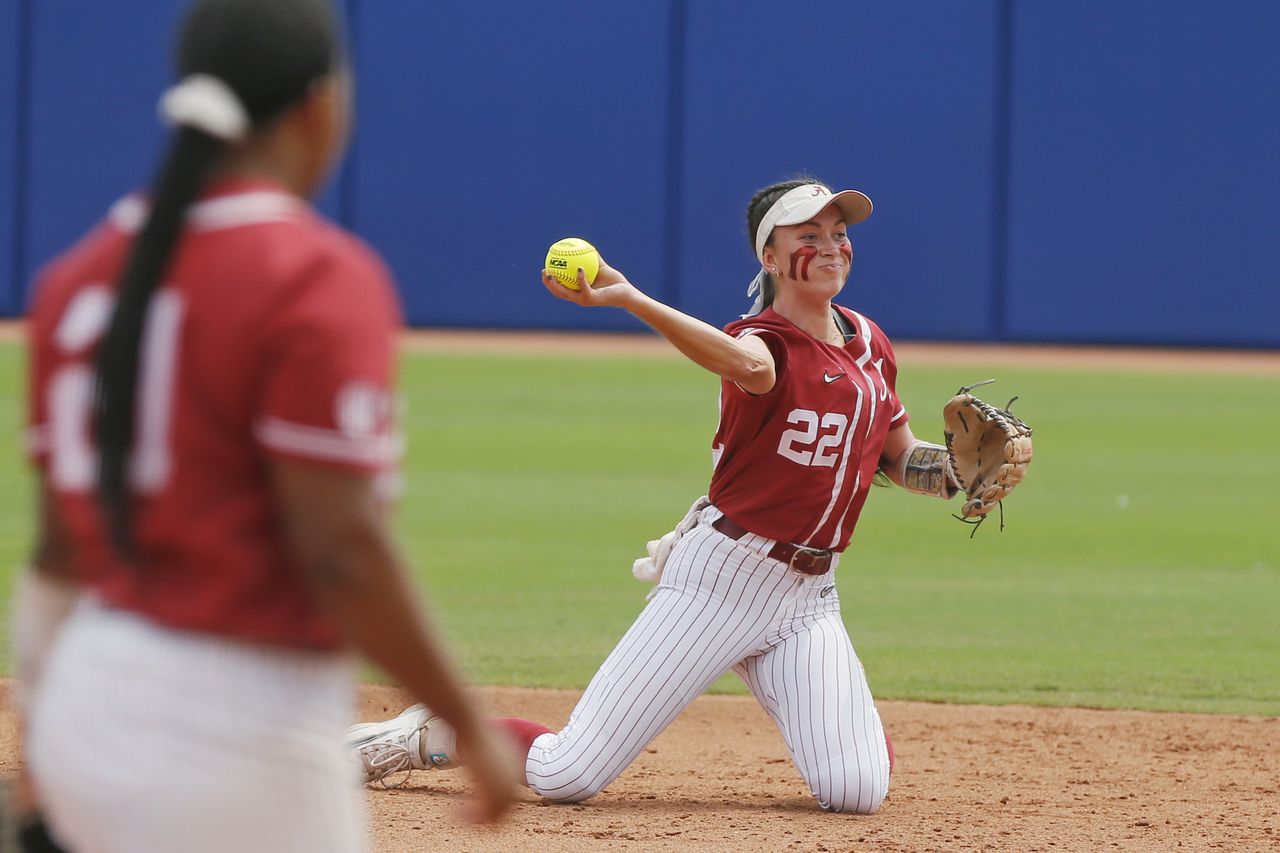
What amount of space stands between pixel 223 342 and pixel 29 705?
23.8 inches

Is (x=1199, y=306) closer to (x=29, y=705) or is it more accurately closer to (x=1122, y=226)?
(x=1122, y=226)

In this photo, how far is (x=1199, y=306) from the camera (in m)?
21.4

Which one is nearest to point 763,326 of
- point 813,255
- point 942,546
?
point 813,255

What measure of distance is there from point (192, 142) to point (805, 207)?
292 cm

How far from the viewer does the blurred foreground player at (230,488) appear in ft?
5.57

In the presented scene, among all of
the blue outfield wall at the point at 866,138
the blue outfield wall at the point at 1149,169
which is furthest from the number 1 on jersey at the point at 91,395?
the blue outfield wall at the point at 1149,169

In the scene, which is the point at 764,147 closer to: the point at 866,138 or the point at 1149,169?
the point at 866,138

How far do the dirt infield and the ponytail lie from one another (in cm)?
243

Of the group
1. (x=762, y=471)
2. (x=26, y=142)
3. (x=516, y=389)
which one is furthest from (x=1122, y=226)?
(x=762, y=471)

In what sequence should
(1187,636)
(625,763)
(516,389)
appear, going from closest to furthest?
(625,763) < (1187,636) < (516,389)

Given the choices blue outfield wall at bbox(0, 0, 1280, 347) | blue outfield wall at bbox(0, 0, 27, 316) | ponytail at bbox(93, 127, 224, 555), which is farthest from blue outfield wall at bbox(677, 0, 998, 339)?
ponytail at bbox(93, 127, 224, 555)

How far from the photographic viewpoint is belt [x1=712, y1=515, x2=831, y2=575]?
4.42 m

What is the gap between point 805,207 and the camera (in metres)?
4.55

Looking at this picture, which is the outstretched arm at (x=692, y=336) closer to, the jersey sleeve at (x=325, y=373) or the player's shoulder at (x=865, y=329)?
the player's shoulder at (x=865, y=329)
